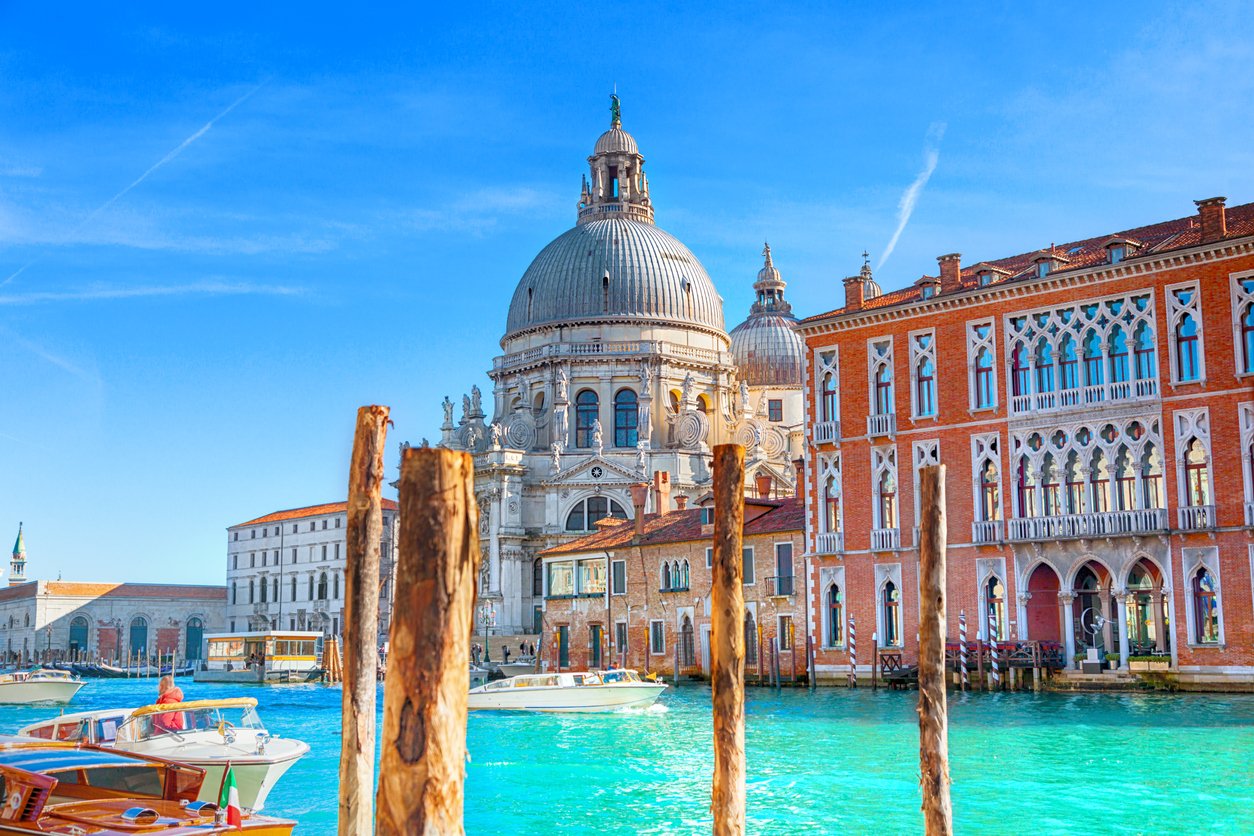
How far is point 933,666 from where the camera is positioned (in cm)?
1055

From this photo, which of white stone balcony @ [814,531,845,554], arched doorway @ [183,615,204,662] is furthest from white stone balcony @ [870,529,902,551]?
arched doorway @ [183,615,204,662]

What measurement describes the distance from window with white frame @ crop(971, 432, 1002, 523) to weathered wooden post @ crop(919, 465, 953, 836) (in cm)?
1989

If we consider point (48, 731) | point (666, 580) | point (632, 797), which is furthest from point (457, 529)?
point (666, 580)

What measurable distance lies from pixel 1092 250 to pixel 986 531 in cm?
678

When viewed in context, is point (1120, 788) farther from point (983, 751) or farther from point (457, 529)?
point (457, 529)

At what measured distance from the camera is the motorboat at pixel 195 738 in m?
14.4

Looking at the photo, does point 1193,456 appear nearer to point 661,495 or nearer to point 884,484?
point 884,484

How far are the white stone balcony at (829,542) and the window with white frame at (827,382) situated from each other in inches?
108

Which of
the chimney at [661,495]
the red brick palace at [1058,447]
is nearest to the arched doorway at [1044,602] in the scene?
the red brick palace at [1058,447]

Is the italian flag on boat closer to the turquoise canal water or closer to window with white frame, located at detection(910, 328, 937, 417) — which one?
the turquoise canal water

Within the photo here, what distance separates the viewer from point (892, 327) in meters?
32.2

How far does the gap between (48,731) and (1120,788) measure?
38.6 ft

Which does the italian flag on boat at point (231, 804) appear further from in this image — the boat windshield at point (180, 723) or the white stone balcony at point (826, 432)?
the white stone balcony at point (826, 432)

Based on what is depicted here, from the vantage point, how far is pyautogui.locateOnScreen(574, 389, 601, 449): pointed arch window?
62.5m
